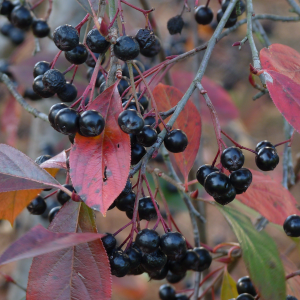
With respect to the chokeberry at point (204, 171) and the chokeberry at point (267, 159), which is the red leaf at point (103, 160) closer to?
the chokeberry at point (204, 171)

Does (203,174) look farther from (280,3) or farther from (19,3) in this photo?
(280,3)

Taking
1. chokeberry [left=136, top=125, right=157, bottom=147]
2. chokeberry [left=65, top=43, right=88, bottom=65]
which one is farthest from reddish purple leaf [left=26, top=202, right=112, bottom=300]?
chokeberry [left=65, top=43, right=88, bottom=65]

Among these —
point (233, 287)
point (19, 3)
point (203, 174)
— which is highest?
point (19, 3)

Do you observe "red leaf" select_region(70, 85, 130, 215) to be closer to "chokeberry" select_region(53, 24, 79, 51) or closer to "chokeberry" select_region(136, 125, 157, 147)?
"chokeberry" select_region(136, 125, 157, 147)

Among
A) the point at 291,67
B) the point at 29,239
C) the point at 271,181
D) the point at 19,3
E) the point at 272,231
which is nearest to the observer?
the point at 29,239

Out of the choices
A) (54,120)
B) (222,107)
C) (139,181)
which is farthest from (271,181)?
(222,107)
